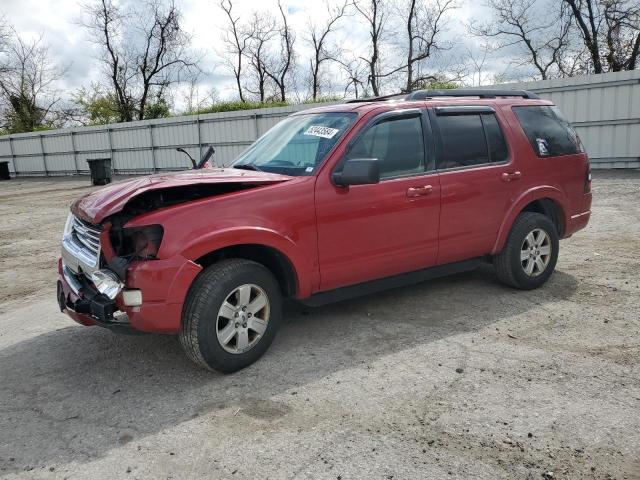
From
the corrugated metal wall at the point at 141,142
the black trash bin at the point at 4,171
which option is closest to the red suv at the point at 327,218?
the corrugated metal wall at the point at 141,142

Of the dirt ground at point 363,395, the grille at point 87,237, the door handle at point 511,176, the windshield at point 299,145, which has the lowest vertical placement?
the dirt ground at point 363,395

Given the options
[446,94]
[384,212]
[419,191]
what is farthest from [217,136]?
[384,212]

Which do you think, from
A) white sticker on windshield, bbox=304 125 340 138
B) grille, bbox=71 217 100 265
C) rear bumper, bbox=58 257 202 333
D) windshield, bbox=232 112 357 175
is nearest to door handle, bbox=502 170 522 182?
windshield, bbox=232 112 357 175

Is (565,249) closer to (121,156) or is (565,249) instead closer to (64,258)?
(64,258)

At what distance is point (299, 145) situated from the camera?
454cm

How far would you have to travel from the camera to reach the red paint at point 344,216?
3.51 metres

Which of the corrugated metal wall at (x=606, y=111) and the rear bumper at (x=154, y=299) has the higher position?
the corrugated metal wall at (x=606, y=111)

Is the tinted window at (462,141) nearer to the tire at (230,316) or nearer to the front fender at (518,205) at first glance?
the front fender at (518,205)

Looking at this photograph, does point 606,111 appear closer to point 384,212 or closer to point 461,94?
point 461,94

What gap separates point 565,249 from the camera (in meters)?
7.10

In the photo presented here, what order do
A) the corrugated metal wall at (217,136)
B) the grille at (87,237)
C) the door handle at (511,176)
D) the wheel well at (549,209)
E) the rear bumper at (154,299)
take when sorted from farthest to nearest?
1. the corrugated metal wall at (217,136)
2. the wheel well at (549,209)
3. the door handle at (511,176)
4. the grille at (87,237)
5. the rear bumper at (154,299)

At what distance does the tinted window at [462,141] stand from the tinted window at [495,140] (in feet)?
0.20

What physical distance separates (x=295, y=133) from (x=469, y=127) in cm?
158

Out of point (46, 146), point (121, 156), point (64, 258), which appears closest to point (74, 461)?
point (64, 258)
